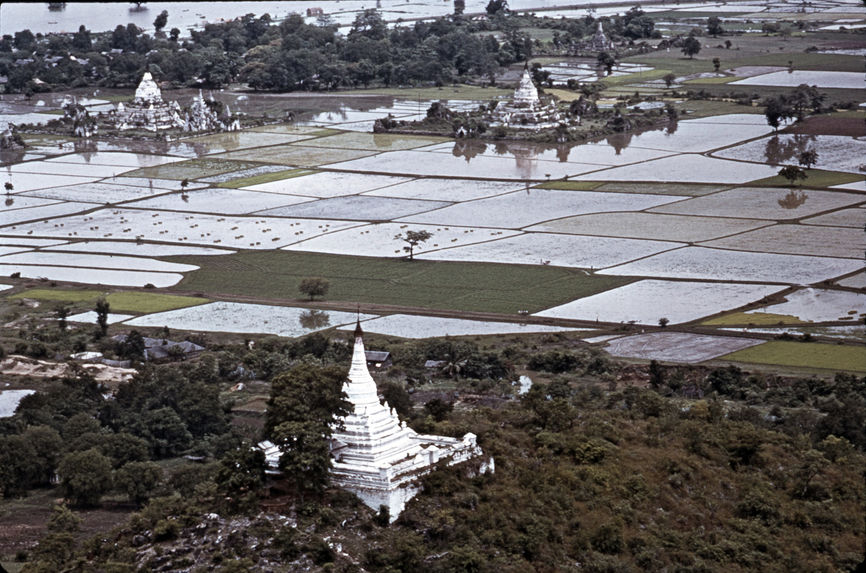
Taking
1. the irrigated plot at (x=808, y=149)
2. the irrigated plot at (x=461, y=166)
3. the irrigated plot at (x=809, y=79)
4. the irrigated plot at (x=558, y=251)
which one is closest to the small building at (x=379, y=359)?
the irrigated plot at (x=558, y=251)

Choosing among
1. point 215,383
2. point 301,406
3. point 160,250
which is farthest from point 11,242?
point 301,406

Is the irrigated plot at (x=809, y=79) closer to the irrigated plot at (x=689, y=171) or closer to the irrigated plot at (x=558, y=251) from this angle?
the irrigated plot at (x=689, y=171)

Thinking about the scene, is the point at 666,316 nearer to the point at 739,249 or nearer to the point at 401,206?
the point at 739,249

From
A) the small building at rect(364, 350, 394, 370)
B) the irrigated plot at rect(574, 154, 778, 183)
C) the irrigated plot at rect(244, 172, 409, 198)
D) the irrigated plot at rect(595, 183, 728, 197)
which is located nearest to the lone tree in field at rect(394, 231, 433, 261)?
the irrigated plot at rect(244, 172, 409, 198)

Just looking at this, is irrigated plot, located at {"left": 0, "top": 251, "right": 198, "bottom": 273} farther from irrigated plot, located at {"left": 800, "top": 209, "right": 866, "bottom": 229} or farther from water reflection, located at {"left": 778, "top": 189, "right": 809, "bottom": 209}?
water reflection, located at {"left": 778, "top": 189, "right": 809, "bottom": 209}

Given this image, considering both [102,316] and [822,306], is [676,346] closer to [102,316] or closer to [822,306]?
[822,306]
